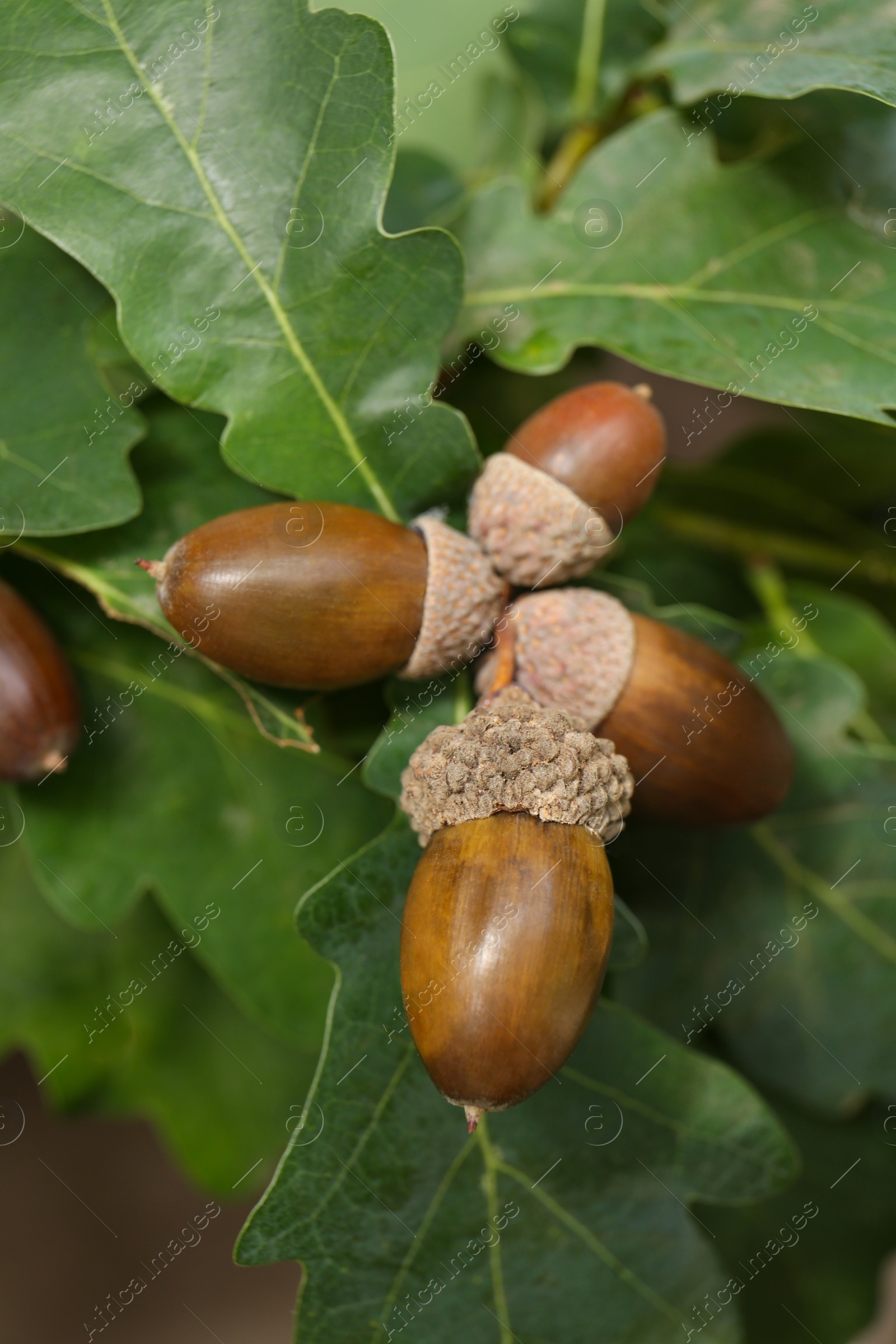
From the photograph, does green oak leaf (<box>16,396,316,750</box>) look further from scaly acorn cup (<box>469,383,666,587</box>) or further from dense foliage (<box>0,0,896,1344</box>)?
scaly acorn cup (<box>469,383,666,587</box>)

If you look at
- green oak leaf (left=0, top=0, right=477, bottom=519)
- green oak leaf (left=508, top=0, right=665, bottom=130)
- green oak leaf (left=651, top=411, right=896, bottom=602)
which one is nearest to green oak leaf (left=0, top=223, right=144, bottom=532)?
green oak leaf (left=0, top=0, right=477, bottom=519)

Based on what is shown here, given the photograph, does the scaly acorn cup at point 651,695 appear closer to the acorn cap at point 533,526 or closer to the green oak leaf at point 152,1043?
the acorn cap at point 533,526

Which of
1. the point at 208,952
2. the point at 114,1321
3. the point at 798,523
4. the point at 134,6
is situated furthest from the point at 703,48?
the point at 114,1321

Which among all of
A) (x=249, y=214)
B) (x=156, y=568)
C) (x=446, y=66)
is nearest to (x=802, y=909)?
(x=156, y=568)

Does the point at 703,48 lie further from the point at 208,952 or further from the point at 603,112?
the point at 208,952

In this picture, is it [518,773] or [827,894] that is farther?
[827,894]

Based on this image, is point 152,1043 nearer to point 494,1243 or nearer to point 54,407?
point 494,1243
